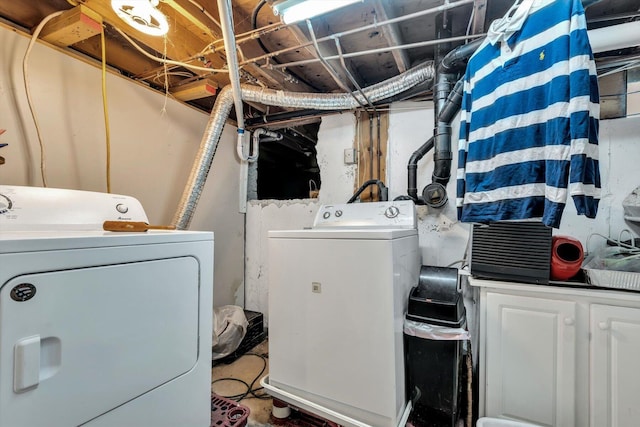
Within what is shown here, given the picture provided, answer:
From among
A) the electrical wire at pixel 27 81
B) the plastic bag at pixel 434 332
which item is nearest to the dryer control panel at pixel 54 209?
the electrical wire at pixel 27 81

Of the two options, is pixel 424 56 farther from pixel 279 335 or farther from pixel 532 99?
pixel 279 335

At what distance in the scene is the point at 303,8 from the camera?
4.09 feet

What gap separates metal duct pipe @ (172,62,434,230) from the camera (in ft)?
6.44

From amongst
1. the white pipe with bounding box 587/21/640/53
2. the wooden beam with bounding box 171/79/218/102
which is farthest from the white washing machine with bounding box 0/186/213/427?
the white pipe with bounding box 587/21/640/53

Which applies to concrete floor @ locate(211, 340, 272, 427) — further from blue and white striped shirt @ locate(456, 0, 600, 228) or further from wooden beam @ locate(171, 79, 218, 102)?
wooden beam @ locate(171, 79, 218, 102)

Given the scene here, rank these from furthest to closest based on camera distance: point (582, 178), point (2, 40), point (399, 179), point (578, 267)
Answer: point (399, 179) → point (2, 40) → point (578, 267) → point (582, 178)

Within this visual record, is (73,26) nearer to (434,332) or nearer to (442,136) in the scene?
(442,136)

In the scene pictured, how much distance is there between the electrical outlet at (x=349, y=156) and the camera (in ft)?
7.88

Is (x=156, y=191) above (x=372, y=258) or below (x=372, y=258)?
above

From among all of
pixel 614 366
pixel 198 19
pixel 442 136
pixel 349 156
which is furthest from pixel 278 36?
pixel 614 366

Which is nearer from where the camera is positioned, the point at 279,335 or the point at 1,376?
the point at 1,376

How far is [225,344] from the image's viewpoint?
209 centimetres

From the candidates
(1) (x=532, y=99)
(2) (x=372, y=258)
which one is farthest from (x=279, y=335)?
(1) (x=532, y=99)

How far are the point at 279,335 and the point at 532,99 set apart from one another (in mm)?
1681
